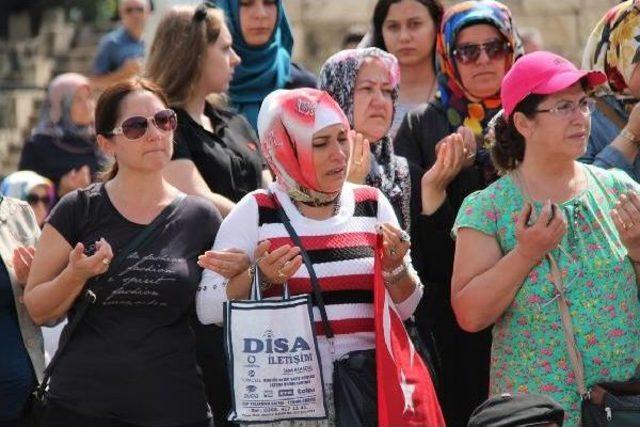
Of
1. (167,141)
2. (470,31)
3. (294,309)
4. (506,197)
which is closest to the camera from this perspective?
(294,309)

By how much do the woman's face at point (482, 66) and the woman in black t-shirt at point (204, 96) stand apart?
99 cm

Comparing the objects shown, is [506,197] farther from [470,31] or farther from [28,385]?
[28,385]

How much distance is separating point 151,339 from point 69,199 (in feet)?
2.08

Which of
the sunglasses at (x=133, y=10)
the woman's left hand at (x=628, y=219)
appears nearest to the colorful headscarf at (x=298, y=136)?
the woman's left hand at (x=628, y=219)

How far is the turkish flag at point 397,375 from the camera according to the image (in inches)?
215

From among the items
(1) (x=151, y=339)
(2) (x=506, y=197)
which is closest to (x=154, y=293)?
(1) (x=151, y=339)

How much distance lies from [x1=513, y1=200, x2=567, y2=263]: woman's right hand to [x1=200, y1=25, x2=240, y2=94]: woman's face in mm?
1926

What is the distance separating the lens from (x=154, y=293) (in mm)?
6066

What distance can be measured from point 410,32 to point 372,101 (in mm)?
1211

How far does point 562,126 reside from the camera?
5.87 m

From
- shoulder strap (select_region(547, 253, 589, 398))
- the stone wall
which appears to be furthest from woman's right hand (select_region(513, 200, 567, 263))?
the stone wall

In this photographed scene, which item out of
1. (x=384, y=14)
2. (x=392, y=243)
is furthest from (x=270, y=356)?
(x=384, y=14)

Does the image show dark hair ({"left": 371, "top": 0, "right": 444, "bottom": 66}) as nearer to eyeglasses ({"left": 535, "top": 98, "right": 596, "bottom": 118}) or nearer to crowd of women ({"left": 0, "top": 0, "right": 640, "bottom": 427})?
crowd of women ({"left": 0, "top": 0, "right": 640, "bottom": 427})

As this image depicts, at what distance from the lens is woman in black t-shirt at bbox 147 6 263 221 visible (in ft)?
22.6
